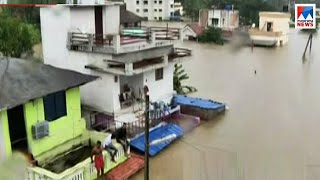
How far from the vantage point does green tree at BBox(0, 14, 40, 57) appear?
1138 centimetres

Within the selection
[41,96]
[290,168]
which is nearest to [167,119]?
[290,168]

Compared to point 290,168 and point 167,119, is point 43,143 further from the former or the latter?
point 290,168

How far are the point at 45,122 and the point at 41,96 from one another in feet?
1.42

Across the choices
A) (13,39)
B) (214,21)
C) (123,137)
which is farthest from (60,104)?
(214,21)

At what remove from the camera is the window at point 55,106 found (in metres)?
5.95

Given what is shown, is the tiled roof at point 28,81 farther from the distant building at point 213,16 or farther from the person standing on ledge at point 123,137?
the distant building at point 213,16

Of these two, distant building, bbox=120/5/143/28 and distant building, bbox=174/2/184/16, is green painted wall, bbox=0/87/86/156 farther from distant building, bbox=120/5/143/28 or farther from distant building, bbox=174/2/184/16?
distant building, bbox=174/2/184/16

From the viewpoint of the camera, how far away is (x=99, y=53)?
24.4ft

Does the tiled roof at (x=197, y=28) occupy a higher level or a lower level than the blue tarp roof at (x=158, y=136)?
higher

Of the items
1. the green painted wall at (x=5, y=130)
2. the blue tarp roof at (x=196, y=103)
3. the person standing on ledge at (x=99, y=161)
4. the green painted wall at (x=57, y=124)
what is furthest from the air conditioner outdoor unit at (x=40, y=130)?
the blue tarp roof at (x=196, y=103)

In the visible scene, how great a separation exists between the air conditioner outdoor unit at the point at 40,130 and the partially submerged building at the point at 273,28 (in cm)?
1902

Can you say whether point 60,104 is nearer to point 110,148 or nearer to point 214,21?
point 110,148

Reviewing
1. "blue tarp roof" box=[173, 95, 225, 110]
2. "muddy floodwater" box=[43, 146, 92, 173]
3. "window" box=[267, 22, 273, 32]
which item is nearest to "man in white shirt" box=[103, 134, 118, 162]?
"muddy floodwater" box=[43, 146, 92, 173]

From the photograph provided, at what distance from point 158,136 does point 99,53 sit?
6.45 ft
